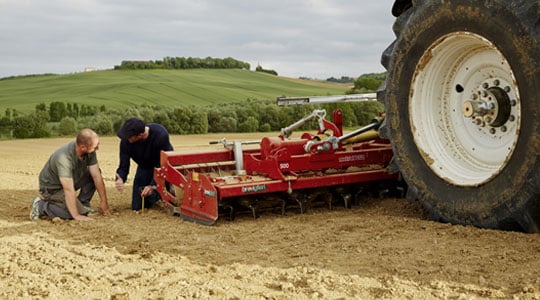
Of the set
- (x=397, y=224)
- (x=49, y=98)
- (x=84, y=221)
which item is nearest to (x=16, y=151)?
(x=84, y=221)

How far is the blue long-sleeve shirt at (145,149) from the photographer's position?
755 cm

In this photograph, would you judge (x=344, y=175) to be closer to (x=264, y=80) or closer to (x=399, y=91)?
(x=399, y=91)

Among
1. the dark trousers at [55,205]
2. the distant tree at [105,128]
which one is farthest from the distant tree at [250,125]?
the dark trousers at [55,205]

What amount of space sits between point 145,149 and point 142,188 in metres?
0.45

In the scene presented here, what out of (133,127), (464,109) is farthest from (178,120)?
(464,109)

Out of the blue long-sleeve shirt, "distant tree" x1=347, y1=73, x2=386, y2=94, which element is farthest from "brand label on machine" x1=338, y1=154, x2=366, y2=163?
"distant tree" x1=347, y1=73, x2=386, y2=94

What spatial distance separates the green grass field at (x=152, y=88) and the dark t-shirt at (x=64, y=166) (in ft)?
67.4

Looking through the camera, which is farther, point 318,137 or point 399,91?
point 318,137

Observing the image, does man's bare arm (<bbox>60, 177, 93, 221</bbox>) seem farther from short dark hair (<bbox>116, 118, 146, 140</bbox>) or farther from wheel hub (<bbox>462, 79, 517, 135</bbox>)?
wheel hub (<bbox>462, 79, 517, 135</bbox>)

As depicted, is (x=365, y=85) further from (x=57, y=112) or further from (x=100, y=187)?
(x=57, y=112)

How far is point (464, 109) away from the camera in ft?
15.8

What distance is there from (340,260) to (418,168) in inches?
49.2

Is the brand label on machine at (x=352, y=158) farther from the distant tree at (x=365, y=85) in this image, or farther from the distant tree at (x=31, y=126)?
the distant tree at (x=31, y=126)

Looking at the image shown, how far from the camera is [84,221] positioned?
6664 millimetres
